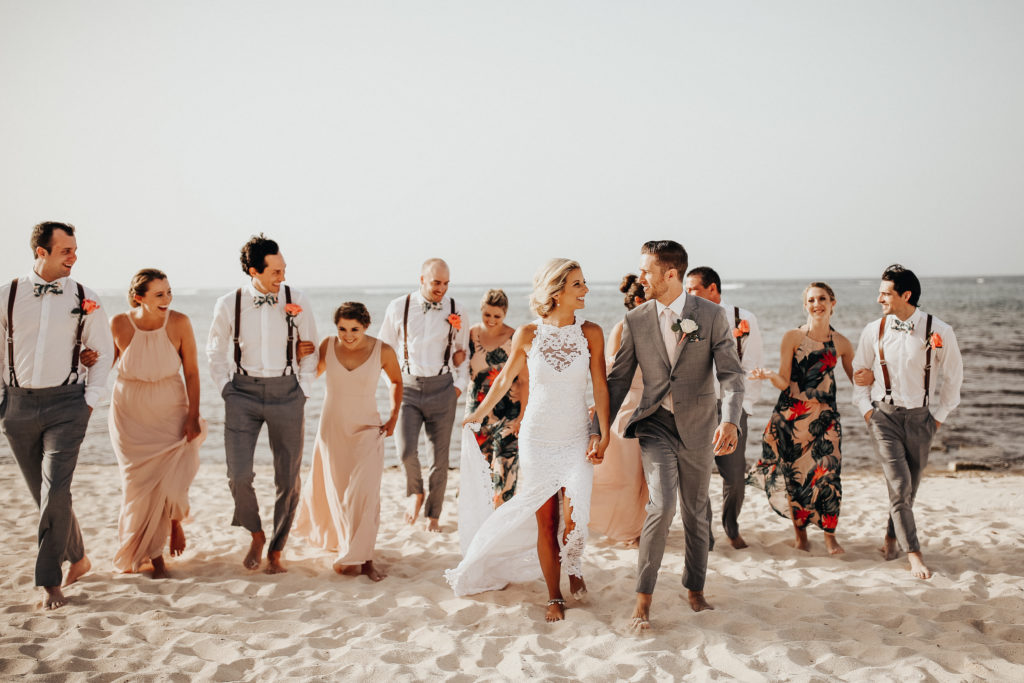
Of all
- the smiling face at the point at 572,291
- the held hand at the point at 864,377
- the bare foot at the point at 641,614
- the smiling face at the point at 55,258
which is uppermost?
the smiling face at the point at 55,258

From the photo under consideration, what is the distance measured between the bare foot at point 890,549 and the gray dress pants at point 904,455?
13.6 inches

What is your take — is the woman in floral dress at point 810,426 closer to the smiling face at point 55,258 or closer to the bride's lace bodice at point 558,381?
the bride's lace bodice at point 558,381

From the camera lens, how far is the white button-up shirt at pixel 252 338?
522 centimetres

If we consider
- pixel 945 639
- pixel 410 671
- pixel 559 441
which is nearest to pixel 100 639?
pixel 410 671

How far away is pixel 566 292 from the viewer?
4316 mm

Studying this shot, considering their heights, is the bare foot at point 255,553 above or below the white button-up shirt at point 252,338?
below

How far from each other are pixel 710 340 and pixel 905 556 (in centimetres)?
293

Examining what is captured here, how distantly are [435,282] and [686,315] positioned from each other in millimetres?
2959

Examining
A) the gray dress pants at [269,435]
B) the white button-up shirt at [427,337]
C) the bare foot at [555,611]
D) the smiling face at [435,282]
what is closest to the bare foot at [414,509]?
the white button-up shirt at [427,337]

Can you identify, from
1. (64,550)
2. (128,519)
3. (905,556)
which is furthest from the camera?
(905,556)

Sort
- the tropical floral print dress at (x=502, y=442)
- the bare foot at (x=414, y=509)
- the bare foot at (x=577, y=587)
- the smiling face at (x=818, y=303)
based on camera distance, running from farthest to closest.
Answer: the bare foot at (x=414, y=509), the tropical floral print dress at (x=502, y=442), the smiling face at (x=818, y=303), the bare foot at (x=577, y=587)

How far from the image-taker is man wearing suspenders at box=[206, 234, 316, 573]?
522 cm

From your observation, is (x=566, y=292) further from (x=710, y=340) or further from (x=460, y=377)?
(x=460, y=377)

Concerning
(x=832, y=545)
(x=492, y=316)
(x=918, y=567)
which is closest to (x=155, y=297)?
(x=492, y=316)
